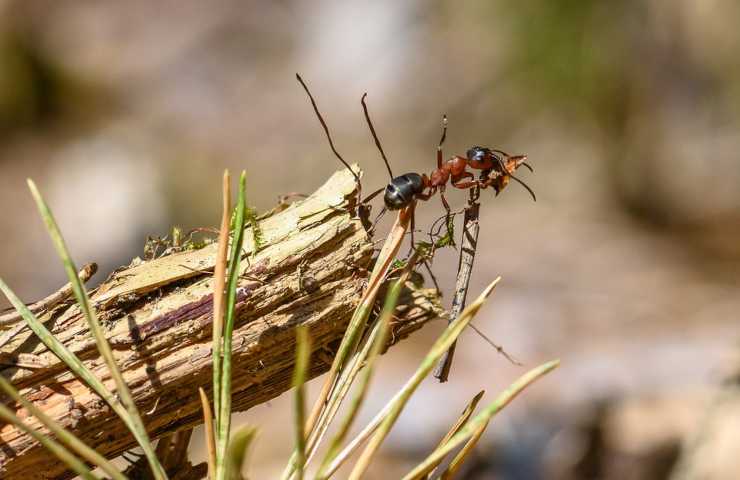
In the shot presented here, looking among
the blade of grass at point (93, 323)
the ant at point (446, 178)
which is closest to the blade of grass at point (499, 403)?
the blade of grass at point (93, 323)

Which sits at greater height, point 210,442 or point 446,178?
point 446,178

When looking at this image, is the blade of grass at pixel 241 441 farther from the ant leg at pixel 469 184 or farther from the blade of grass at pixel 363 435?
the ant leg at pixel 469 184

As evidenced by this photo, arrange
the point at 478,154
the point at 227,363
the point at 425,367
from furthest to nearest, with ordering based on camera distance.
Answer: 1. the point at 478,154
2. the point at 227,363
3. the point at 425,367

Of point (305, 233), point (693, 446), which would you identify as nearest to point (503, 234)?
point (693, 446)

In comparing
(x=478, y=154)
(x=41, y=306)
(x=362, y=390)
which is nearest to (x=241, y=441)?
(x=362, y=390)

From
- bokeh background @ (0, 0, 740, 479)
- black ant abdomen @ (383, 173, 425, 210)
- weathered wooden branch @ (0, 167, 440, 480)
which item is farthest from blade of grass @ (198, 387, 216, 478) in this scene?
bokeh background @ (0, 0, 740, 479)

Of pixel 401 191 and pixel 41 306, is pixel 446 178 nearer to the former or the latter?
pixel 401 191

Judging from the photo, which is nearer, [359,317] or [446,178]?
[359,317]

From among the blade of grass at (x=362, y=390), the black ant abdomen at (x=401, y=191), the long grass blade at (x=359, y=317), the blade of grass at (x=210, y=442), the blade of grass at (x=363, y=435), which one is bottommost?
the blade of grass at (x=362, y=390)
